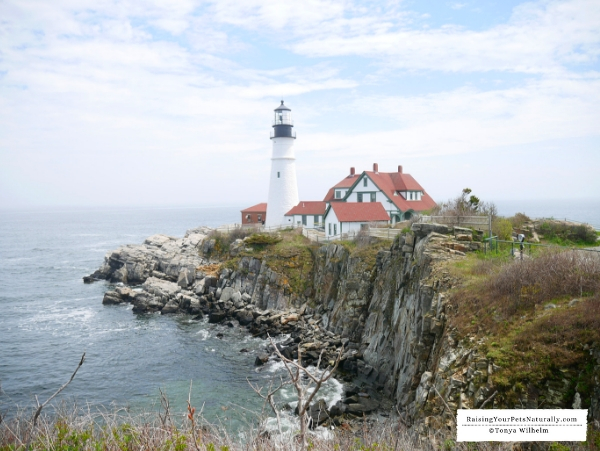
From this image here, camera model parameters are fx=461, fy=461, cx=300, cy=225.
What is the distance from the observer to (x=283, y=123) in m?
49.9

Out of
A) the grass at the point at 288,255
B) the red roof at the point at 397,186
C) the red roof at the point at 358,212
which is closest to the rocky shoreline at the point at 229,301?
the grass at the point at 288,255

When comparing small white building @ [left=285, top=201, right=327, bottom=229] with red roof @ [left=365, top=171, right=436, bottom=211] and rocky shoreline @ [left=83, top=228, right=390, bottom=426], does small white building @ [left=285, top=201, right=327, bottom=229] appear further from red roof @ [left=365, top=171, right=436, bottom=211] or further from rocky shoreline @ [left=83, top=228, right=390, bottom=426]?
rocky shoreline @ [left=83, top=228, right=390, bottom=426]

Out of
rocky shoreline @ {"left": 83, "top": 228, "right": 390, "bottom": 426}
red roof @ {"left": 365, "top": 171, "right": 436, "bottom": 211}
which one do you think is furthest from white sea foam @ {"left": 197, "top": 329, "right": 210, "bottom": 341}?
red roof @ {"left": 365, "top": 171, "right": 436, "bottom": 211}

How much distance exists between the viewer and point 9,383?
23.1 metres

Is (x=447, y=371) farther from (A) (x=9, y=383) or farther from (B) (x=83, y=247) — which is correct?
(B) (x=83, y=247)

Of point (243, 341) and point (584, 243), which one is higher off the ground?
point (584, 243)

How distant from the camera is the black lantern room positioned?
49.9m

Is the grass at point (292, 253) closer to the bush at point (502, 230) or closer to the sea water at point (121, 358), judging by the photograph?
the sea water at point (121, 358)

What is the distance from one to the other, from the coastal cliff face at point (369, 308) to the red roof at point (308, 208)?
823cm

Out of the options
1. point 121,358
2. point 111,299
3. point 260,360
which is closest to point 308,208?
point 111,299

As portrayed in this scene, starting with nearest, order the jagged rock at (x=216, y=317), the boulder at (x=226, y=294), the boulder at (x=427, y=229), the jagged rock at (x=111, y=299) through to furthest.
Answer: the boulder at (x=427, y=229), the jagged rock at (x=216, y=317), the boulder at (x=226, y=294), the jagged rock at (x=111, y=299)

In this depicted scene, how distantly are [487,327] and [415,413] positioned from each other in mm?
3879

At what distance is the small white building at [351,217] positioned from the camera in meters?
39.7

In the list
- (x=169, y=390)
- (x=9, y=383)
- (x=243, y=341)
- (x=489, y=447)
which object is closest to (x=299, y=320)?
(x=243, y=341)
